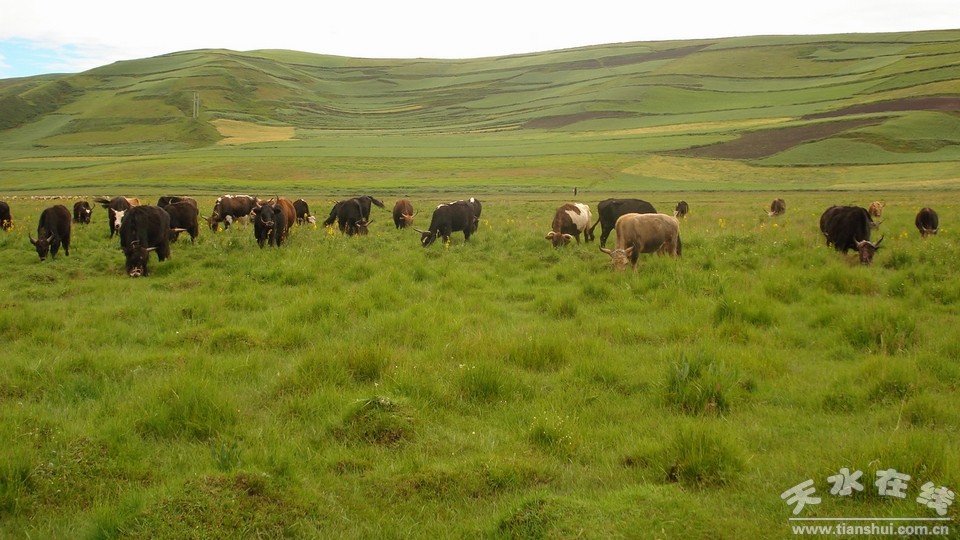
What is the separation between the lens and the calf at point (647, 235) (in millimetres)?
15141

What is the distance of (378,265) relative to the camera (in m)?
14.9

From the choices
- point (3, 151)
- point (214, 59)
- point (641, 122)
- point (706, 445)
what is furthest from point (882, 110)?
point (214, 59)

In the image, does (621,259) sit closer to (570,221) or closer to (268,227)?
(570,221)

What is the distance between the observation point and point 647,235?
604 inches

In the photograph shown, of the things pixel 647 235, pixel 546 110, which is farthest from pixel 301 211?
pixel 546 110

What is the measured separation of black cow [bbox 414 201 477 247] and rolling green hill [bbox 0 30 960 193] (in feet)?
104

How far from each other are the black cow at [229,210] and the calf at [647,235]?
14597mm

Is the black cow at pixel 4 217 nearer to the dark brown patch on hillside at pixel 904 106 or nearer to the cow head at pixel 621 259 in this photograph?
the cow head at pixel 621 259

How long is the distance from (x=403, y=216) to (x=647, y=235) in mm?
12014

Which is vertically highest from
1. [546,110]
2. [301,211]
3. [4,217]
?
[546,110]

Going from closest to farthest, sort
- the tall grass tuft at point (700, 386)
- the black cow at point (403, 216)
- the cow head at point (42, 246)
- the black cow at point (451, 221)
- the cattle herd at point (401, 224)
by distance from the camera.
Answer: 1. the tall grass tuft at point (700, 386)
2. the cattle herd at point (401, 224)
3. the cow head at point (42, 246)
4. the black cow at point (451, 221)
5. the black cow at point (403, 216)

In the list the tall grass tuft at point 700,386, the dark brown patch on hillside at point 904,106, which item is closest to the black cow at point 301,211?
the tall grass tuft at point 700,386

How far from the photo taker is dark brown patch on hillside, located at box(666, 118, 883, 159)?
63.8 metres

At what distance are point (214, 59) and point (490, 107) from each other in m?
70.2
